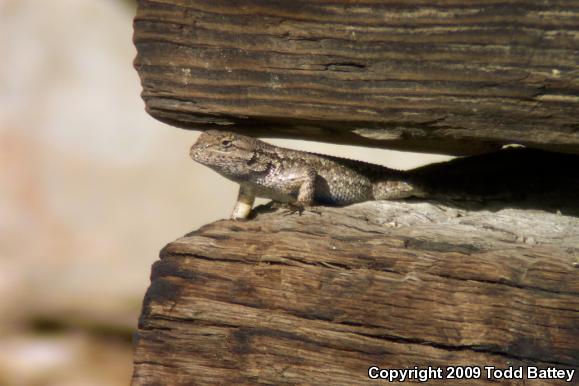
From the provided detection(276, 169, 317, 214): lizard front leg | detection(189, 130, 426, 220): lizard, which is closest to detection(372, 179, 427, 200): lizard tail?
detection(189, 130, 426, 220): lizard

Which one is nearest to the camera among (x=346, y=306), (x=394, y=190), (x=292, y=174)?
(x=346, y=306)

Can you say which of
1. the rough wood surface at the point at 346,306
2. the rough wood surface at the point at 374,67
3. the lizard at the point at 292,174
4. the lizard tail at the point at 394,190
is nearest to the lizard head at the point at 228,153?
the lizard at the point at 292,174

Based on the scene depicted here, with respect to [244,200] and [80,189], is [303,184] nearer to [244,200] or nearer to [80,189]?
[244,200]

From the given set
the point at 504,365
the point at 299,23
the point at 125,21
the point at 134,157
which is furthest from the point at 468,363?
the point at 125,21

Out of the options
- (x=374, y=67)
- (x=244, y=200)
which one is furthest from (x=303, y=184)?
(x=374, y=67)

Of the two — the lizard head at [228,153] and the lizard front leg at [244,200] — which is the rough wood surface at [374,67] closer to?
the lizard head at [228,153]

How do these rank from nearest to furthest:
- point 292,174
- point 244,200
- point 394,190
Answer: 1. point 394,190
2. point 292,174
3. point 244,200

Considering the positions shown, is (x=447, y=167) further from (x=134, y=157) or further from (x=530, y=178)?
(x=134, y=157)
